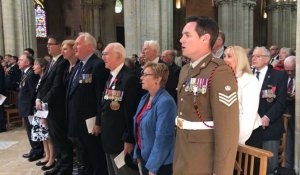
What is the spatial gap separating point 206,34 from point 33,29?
10.00m

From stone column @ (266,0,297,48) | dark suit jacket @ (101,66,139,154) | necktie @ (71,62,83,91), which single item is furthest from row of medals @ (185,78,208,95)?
stone column @ (266,0,297,48)

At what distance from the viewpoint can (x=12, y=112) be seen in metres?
8.92

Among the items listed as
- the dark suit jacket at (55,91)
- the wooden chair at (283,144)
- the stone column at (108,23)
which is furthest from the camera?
the stone column at (108,23)

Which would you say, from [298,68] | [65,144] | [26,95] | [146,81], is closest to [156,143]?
[146,81]

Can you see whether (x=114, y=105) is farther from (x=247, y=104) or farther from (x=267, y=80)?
(x=267, y=80)

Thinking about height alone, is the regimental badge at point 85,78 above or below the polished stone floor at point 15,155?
above

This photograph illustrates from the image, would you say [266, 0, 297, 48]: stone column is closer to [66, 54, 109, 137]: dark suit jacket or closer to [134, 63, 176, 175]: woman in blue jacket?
[66, 54, 109, 137]: dark suit jacket

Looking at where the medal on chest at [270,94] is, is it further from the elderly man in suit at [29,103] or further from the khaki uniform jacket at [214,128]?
the elderly man in suit at [29,103]

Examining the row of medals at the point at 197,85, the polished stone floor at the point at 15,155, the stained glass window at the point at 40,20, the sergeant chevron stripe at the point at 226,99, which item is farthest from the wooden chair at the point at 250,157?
the stained glass window at the point at 40,20

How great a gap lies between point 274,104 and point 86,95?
2271 mm

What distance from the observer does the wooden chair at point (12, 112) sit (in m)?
8.82

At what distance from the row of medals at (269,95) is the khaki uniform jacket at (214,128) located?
2095 millimetres

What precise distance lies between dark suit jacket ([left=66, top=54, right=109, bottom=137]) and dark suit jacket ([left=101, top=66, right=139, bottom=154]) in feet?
1.57

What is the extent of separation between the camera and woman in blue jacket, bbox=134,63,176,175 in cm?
300
